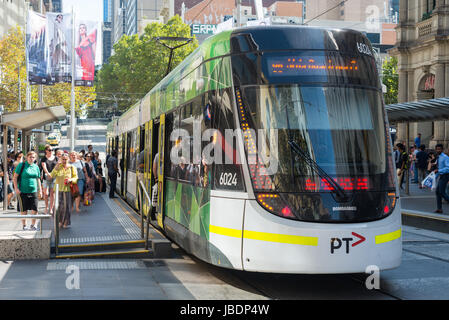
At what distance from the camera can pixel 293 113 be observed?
25.5 ft

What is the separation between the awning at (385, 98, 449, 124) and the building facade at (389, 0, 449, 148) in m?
12.6

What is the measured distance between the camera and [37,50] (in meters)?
28.2

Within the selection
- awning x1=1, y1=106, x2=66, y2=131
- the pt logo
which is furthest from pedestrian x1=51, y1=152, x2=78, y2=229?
the pt logo

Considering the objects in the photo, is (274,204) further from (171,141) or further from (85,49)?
(85,49)

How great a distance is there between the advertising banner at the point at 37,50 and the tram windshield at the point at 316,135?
21.9 m

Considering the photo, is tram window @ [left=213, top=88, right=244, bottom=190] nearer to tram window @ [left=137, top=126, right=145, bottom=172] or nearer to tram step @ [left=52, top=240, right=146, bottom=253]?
tram step @ [left=52, top=240, right=146, bottom=253]

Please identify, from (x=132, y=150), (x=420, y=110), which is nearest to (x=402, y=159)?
(x=420, y=110)

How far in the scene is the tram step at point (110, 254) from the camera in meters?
10.4

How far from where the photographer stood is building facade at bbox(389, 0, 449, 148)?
32.5 meters
